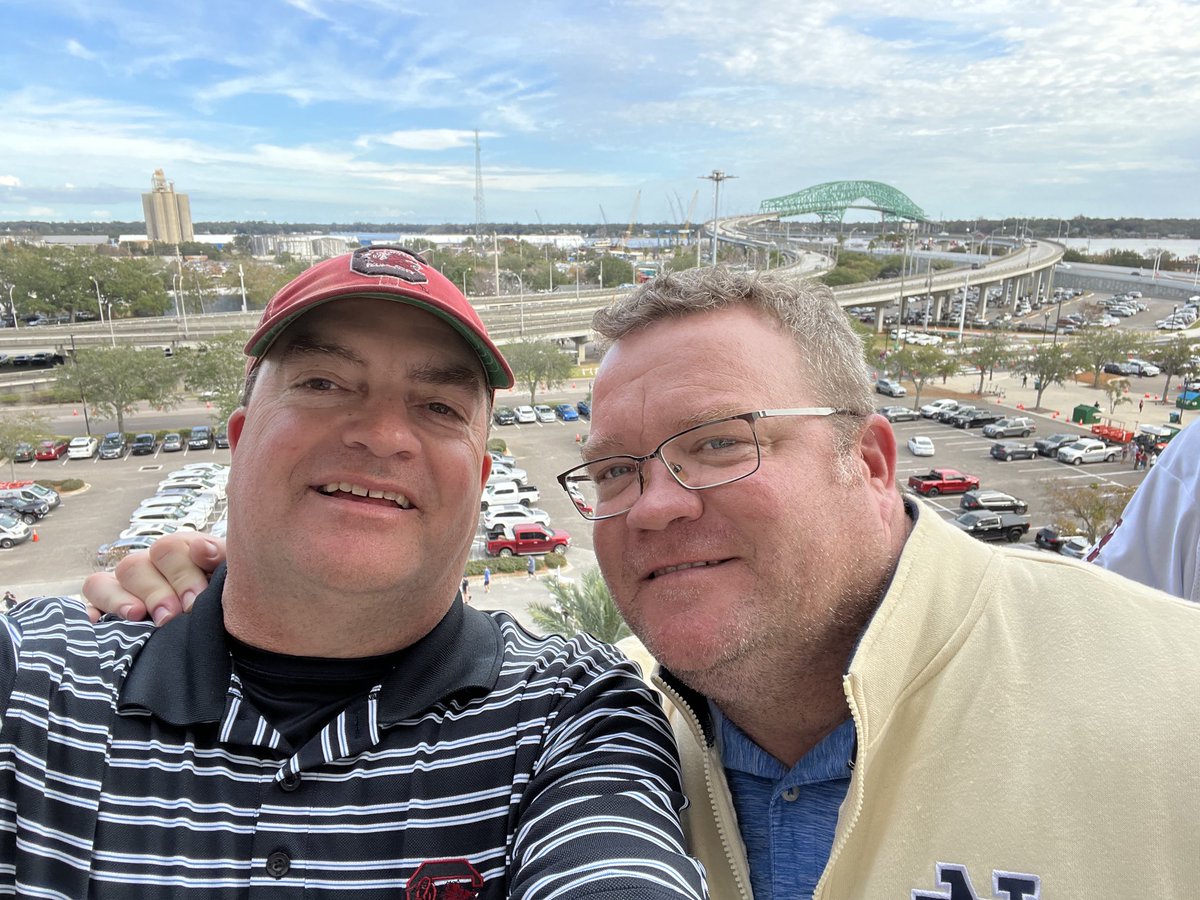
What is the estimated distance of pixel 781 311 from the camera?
1828 mm

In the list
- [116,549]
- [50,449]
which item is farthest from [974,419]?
[50,449]

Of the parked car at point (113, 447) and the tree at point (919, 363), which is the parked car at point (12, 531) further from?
the tree at point (919, 363)

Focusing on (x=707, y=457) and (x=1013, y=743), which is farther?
(x=707, y=457)

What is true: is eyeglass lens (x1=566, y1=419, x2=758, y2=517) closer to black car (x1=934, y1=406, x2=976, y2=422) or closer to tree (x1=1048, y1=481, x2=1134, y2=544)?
tree (x1=1048, y1=481, x2=1134, y2=544)

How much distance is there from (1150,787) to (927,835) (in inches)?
14.1

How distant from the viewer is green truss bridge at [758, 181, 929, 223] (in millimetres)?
112500

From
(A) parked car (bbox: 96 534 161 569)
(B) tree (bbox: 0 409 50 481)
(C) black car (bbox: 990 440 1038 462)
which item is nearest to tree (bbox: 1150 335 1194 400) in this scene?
(C) black car (bbox: 990 440 1038 462)

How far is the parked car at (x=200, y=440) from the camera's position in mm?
25700

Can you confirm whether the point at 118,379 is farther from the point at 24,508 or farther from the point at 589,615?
the point at 589,615

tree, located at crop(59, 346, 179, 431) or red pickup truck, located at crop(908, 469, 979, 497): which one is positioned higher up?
tree, located at crop(59, 346, 179, 431)

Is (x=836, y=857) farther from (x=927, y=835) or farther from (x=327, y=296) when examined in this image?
(x=327, y=296)

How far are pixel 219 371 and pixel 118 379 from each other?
3.24 m

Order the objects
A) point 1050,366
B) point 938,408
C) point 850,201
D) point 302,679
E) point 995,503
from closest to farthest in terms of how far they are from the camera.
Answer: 1. point 302,679
2. point 995,503
3. point 938,408
4. point 1050,366
5. point 850,201

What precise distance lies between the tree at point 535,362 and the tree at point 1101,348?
70.4 ft
